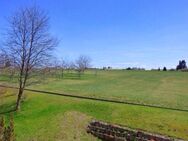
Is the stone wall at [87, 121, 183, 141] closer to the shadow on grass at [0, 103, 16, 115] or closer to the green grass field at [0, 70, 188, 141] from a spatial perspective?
the green grass field at [0, 70, 188, 141]

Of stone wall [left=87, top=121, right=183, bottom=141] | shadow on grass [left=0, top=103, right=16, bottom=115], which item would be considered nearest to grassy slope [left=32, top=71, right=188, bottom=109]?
stone wall [left=87, top=121, right=183, bottom=141]

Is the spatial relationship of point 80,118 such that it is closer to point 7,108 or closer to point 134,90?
point 7,108

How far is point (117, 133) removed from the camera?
20.3 meters

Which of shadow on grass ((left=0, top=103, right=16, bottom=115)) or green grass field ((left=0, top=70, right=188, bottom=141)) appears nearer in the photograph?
green grass field ((left=0, top=70, right=188, bottom=141))

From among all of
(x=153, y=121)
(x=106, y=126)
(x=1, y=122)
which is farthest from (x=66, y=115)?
(x=1, y=122)

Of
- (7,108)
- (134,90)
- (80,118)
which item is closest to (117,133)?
(80,118)

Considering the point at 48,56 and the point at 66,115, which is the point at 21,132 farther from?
the point at 48,56

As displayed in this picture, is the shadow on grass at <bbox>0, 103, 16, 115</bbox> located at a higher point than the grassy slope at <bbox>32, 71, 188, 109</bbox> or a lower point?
lower

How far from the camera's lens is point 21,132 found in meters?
21.0

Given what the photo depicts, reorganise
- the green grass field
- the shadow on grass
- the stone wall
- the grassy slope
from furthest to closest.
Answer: the grassy slope → the shadow on grass → the green grass field → the stone wall

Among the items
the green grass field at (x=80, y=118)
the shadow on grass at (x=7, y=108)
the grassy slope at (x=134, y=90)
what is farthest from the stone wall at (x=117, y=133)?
the shadow on grass at (x=7, y=108)

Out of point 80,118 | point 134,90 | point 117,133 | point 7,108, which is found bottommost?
point 117,133

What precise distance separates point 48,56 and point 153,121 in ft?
40.9

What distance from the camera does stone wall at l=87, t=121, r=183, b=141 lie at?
18766 millimetres
